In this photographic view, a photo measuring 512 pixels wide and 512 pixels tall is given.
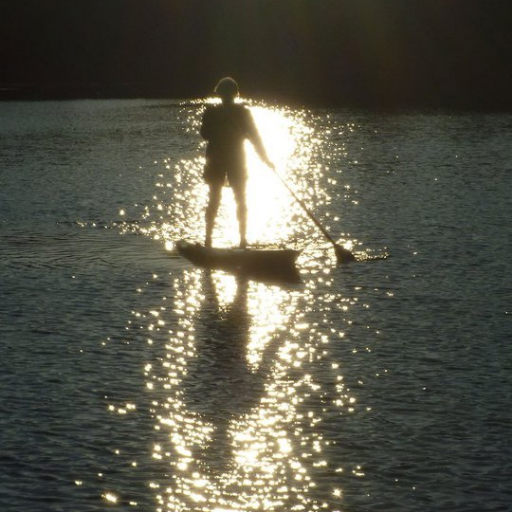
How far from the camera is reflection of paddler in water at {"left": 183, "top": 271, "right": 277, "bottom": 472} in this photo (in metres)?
8.07

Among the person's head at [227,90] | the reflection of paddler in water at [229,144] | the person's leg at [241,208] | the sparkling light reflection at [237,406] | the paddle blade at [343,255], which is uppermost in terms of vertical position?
the person's head at [227,90]

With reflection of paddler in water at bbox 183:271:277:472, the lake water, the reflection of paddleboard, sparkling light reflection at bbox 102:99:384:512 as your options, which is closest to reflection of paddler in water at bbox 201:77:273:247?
the reflection of paddleboard

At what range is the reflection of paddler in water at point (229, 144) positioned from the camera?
1467 centimetres

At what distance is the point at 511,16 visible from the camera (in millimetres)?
130375

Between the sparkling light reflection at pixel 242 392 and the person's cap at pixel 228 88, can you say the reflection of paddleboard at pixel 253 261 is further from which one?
the person's cap at pixel 228 88

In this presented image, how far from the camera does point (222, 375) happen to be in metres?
9.54

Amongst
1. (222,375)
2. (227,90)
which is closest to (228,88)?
(227,90)

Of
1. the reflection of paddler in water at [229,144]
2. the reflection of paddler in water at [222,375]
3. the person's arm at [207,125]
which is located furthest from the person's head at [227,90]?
the reflection of paddler in water at [222,375]

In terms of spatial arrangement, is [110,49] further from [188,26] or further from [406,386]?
[406,386]

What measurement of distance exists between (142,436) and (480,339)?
3367 mm

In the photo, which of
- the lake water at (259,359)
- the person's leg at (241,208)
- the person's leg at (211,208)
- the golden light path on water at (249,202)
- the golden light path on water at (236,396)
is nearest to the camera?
the golden light path on water at (236,396)

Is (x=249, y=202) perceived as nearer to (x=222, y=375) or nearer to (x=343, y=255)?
(x=343, y=255)

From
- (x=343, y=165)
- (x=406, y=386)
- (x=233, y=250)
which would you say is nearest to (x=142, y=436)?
(x=406, y=386)

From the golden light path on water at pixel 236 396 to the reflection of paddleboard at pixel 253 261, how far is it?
0.32 metres
